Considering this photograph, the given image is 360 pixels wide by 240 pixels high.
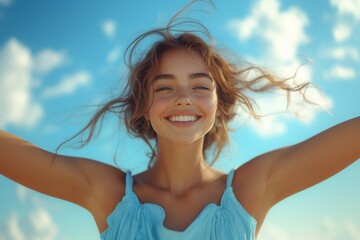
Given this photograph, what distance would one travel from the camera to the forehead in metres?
4.29

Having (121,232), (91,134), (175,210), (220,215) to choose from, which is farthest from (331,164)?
(91,134)

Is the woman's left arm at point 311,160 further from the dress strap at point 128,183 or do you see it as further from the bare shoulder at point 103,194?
the bare shoulder at point 103,194

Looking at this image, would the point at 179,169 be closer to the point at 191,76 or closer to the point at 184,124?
the point at 184,124

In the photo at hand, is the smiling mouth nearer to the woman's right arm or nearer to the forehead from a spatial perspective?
the forehead

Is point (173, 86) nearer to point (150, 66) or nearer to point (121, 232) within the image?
point (150, 66)

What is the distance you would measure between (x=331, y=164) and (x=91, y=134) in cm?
188

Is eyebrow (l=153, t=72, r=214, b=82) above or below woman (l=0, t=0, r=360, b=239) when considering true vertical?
above

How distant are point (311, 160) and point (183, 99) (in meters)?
1.02

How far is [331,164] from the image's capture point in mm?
3852

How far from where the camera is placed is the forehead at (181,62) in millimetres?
4293

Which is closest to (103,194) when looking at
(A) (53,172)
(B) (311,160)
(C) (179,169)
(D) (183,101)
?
(A) (53,172)

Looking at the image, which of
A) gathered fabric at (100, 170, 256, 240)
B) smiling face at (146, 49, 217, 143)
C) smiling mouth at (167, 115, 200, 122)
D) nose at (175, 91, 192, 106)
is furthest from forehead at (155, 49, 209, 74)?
gathered fabric at (100, 170, 256, 240)

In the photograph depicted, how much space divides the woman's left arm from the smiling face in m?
0.56

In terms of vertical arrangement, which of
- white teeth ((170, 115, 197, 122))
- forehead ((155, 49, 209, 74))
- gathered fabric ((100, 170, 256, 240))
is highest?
forehead ((155, 49, 209, 74))
